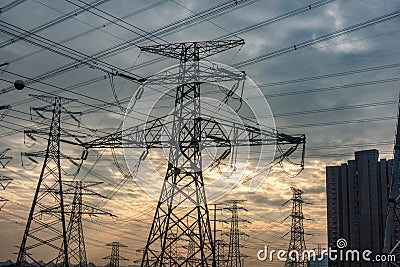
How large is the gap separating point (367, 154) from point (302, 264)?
28.3 meters

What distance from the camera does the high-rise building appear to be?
272ft

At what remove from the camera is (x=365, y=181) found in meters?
85.3

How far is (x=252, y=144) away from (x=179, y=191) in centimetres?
507

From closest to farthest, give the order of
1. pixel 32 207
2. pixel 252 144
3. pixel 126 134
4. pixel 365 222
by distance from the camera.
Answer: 1. pixel 252 144
2. pixel 126 134
3. pixel 32 207
4. pixel 365 222

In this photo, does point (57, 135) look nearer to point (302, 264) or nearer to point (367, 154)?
point (302, 264)

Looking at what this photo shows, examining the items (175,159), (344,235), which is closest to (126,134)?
(175,159)

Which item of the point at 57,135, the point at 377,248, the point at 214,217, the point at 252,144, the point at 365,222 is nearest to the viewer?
the point at 252,144

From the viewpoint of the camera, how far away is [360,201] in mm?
86688

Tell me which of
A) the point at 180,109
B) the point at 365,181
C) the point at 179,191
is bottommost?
the point at 179,191

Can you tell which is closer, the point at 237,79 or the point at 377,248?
the point at 237,79

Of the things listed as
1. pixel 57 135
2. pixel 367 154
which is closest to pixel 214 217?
pixel 57 135

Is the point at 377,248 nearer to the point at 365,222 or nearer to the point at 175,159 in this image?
the point at 365,222

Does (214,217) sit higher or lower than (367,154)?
lower

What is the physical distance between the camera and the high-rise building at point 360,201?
82875mm
